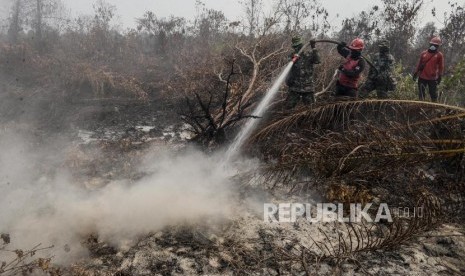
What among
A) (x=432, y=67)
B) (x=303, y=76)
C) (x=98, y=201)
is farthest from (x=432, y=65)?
(x=98, y=201)

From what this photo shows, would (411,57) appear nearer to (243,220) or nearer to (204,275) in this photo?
(243,220)

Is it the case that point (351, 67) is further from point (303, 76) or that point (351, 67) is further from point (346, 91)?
point (303, 76)

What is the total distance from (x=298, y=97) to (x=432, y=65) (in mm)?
3213

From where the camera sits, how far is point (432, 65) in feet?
23.9

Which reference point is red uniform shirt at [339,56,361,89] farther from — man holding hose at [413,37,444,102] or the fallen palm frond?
the fallen palm frond

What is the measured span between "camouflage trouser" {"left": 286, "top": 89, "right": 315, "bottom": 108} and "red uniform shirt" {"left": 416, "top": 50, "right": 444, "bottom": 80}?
114 inches

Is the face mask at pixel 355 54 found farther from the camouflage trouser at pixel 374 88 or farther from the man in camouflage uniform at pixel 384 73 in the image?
the camouflage trouser at pixel 374 88

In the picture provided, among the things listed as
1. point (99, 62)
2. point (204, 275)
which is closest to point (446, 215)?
point (204, 275)

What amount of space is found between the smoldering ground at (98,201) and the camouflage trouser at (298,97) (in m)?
1.77

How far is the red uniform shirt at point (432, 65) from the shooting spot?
7.23 meters

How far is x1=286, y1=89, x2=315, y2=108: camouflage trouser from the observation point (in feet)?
20.3

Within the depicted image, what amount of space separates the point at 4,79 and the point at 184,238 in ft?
29.5

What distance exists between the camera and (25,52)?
11.2 metres

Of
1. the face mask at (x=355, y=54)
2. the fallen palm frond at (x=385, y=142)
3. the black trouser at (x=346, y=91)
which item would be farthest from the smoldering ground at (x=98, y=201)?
the face mask at (x=355, y=54)
